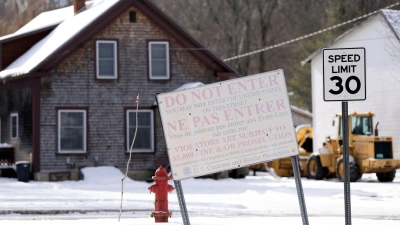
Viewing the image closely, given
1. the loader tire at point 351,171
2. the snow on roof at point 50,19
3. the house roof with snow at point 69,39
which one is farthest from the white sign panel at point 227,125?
the snow on roof at point 50,19

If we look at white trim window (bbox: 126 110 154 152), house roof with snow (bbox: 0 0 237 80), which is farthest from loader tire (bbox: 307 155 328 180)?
white trim window (bbox: 126 110 154 152)

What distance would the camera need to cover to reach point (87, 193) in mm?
29016

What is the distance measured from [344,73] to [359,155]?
2307 centimetres

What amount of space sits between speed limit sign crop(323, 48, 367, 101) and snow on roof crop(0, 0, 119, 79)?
23.5 m

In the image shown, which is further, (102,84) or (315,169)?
(315,169)

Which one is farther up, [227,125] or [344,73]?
[344,73]

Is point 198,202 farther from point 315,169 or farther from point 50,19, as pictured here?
point 50,19

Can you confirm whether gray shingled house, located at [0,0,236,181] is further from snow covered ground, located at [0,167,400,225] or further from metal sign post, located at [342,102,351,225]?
metal sign post, located at [342,102,351,225]

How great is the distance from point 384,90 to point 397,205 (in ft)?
50.3

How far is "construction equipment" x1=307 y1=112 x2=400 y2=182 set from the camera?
116 feet

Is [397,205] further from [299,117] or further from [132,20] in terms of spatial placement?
[299,117]

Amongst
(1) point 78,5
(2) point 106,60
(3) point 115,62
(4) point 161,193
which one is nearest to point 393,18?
(3) point 115,62

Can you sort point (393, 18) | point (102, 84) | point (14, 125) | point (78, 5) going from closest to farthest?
point (393, 18) → point (102, 84) → point (14, 125) → point (78, 5)

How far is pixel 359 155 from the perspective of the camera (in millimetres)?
36062
